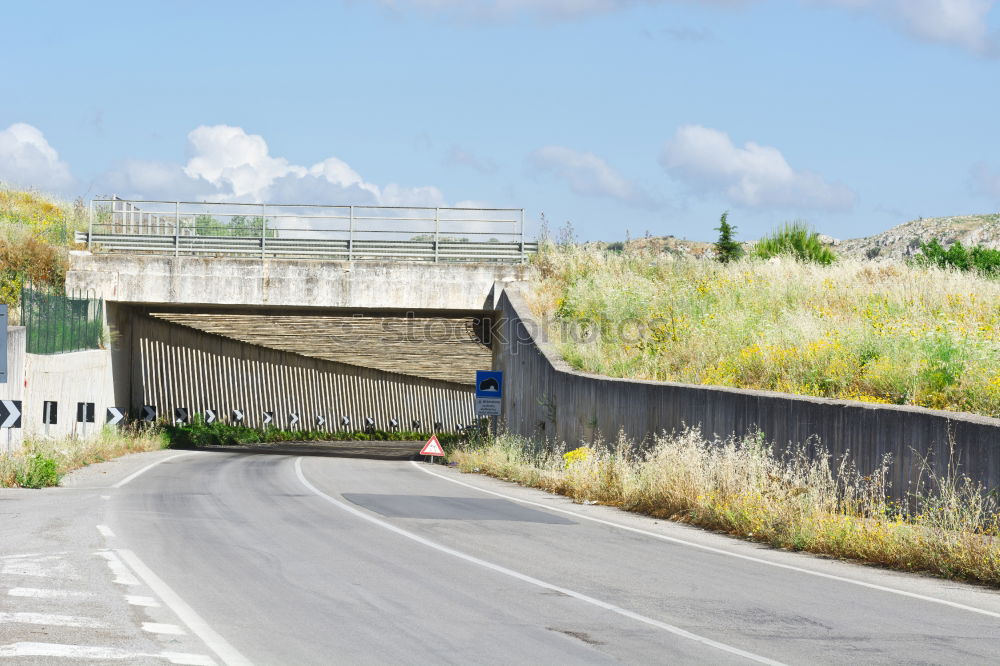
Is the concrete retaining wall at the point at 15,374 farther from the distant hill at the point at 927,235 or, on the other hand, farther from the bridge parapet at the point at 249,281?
the distant hill at the point at 927,235

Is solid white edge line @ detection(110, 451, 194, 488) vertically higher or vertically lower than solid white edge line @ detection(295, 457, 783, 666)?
lower

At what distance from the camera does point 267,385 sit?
4991cm

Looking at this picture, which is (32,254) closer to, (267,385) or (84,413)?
(84,413)

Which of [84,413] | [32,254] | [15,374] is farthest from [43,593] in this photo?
[32,254]

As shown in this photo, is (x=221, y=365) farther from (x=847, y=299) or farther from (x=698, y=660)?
(x=698, y=660)

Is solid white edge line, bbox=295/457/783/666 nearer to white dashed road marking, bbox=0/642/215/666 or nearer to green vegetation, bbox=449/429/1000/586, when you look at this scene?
white dashed road marking, bbox=0/642/215/666

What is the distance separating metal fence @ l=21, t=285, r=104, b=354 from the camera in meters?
28.6

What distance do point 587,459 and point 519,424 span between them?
10165mm

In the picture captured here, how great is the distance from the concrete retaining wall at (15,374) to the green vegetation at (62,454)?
368mm

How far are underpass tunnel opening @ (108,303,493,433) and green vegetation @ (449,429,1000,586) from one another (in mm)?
18529

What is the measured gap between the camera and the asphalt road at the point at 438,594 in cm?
726

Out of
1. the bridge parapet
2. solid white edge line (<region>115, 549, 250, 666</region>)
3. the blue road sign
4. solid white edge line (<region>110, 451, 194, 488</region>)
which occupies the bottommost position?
solid white edge line (<region>110, 451, 194, 488</region>)

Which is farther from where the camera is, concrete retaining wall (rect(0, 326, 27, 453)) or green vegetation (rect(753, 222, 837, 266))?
green vegetation (rect(753, 222, 837, 266))

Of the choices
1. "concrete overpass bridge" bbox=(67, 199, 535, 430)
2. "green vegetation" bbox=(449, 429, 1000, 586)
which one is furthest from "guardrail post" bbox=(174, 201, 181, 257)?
"green vegetation" bbox=(449, 429, 1000, 586)
